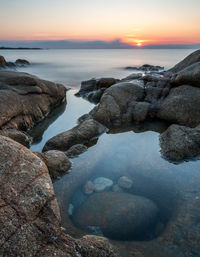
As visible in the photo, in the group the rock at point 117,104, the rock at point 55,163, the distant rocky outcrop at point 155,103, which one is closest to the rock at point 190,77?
the distant rocky outcrop at point 155,103

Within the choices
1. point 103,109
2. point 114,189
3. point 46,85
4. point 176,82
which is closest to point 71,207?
point 114,189

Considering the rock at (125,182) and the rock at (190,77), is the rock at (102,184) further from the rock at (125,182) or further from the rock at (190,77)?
the rock at (190,77)

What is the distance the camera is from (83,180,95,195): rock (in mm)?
5447

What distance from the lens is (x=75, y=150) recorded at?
24.0 ft

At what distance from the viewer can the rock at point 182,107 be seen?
29.7 feet

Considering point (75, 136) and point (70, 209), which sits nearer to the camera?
point (70, 209)

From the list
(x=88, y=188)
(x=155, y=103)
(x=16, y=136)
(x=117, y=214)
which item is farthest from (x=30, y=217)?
(x=155, y=103)

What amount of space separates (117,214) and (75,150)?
3.21m

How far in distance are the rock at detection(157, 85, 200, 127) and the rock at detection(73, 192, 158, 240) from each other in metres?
5.36

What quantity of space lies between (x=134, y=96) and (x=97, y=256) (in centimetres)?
872

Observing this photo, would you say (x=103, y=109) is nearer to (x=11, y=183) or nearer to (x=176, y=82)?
(x=176, y=82)

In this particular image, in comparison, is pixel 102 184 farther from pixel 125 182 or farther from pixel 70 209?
pixel 70 209

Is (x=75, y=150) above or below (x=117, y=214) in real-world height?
below

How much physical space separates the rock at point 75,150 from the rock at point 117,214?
220 cm
